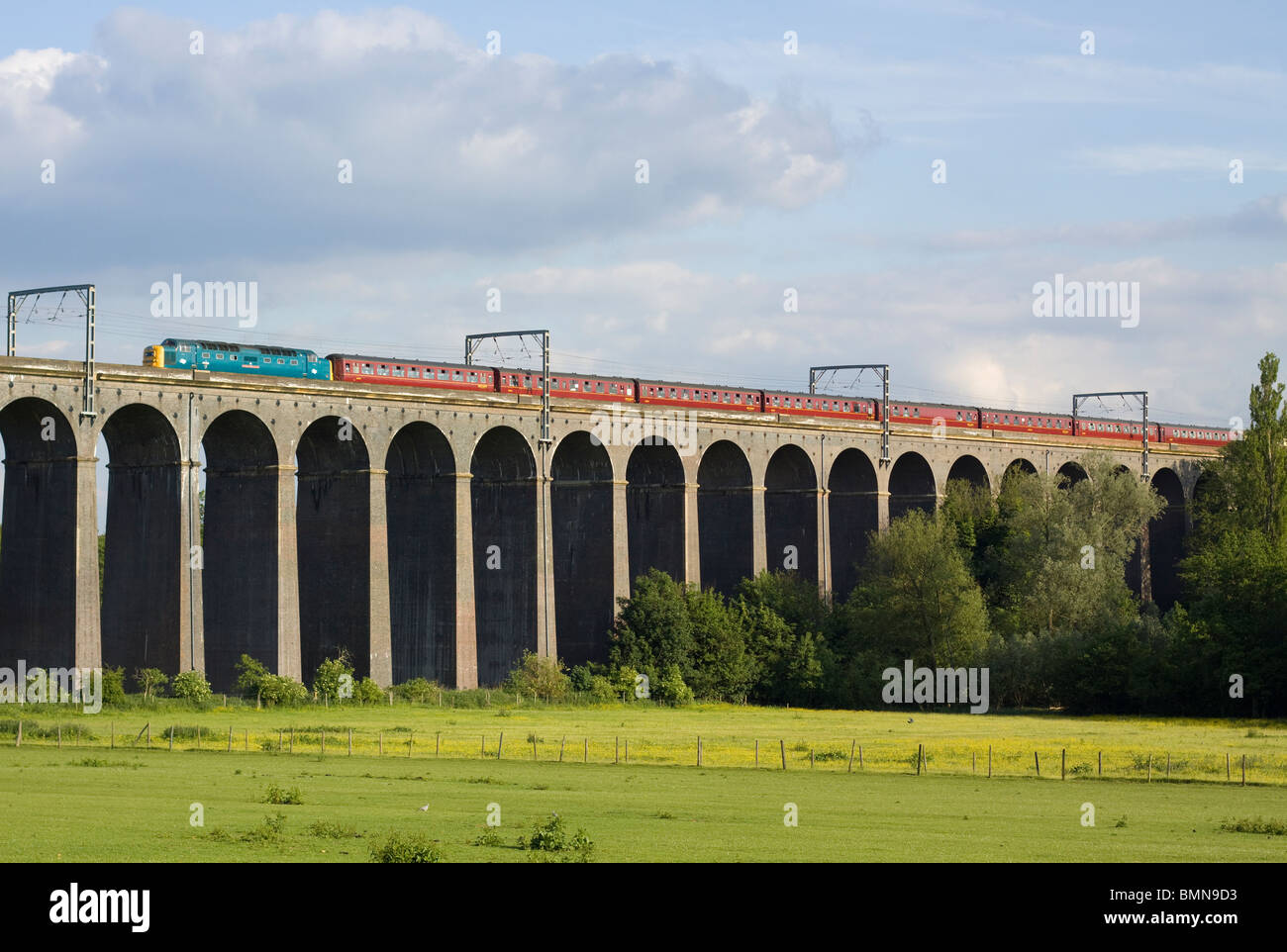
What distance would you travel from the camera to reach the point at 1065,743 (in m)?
62.8

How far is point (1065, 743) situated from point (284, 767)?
30.2 meters

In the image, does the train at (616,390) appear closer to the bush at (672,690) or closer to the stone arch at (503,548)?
the stone arch at (503,548)

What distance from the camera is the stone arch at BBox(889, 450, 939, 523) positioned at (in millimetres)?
108875

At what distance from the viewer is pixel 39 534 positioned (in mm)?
65250

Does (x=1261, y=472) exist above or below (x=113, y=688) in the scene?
above

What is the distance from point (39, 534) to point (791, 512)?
4887 centimetres

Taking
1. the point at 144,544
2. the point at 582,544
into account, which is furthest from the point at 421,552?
the point at 144,544

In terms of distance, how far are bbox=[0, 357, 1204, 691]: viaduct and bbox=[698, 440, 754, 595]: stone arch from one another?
14 centimetres

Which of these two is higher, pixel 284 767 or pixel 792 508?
pixel 792 508

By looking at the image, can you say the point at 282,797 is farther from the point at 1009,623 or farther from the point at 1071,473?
the point at 1071,473

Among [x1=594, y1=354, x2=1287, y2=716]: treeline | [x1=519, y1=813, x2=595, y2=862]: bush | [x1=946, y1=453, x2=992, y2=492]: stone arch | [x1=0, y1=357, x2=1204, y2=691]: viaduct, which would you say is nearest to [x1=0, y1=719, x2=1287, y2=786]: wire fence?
[x1=0, y1=357, x2=1204, y2=691]: viaduct
